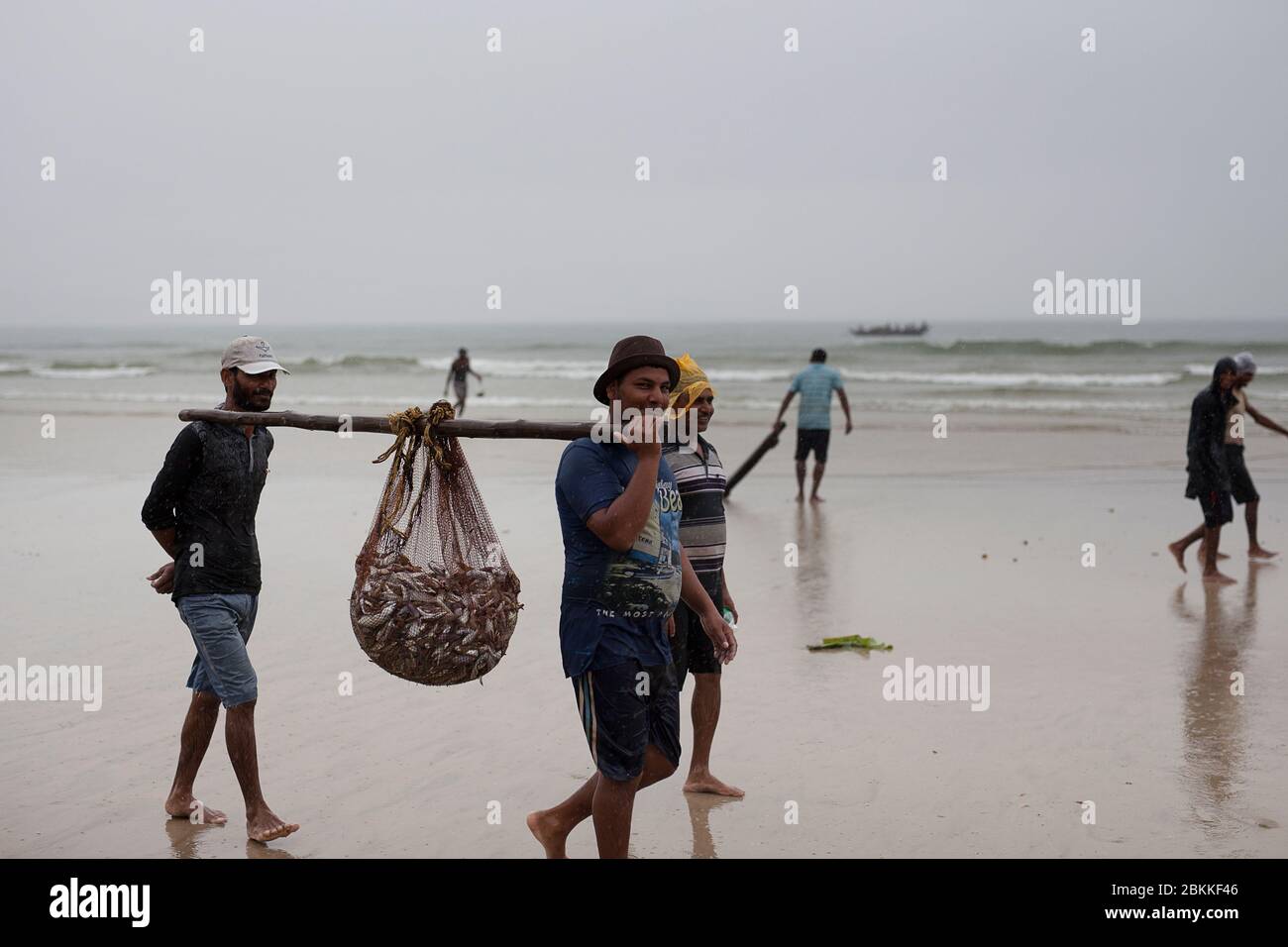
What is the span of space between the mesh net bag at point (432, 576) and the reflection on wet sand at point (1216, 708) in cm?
279

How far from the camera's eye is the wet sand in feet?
16.1

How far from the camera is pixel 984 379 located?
134 ft

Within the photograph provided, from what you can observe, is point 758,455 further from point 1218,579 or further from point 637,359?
point 637,359

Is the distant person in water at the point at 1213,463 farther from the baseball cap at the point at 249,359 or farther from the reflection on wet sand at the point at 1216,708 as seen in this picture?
the baseball cap at the point at 249,359

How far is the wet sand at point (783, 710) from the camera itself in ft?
16.1

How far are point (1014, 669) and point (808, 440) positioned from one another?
729cm

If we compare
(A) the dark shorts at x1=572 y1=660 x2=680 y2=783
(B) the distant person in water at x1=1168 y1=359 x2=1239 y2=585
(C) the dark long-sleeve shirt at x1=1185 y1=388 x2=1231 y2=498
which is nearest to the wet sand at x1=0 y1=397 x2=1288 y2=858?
(B) the distant person in water at x1=1168 y1=359 x2=1239 y2=585

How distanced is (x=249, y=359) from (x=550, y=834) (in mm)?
2007

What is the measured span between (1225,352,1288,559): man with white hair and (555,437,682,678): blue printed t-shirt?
7.06m

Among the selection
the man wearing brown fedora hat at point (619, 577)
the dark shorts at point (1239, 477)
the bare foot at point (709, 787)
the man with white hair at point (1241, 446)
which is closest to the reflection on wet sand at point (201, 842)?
the man wearing brown fedora hat at point (619, 577)

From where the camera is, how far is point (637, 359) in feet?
12.9

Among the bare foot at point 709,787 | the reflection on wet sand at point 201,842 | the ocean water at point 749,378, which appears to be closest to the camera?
the reflection on wet sand at point 201,842

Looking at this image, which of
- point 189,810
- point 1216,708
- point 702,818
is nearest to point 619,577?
point 702,818
